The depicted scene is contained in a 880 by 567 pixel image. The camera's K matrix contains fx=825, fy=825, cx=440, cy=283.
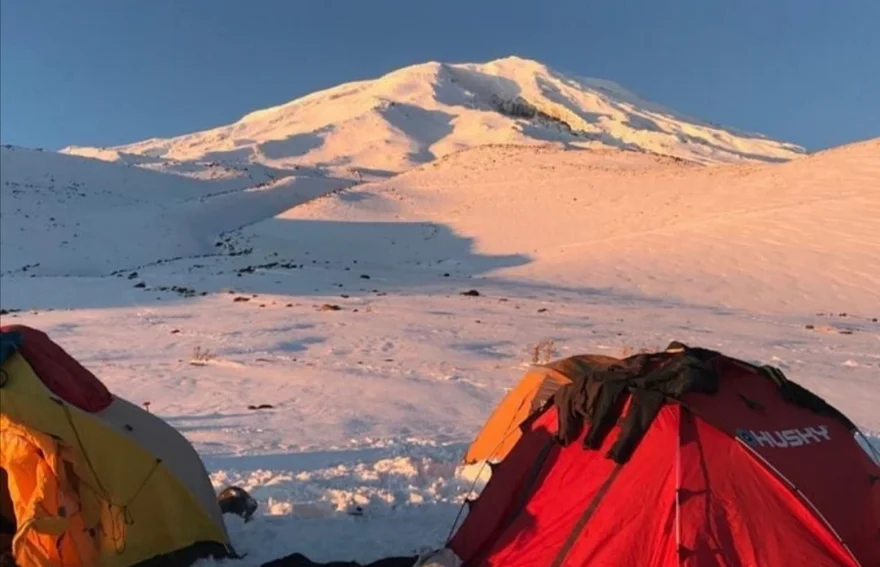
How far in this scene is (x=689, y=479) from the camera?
4.98 metres

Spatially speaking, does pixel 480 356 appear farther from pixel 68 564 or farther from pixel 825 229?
pixel 825 229

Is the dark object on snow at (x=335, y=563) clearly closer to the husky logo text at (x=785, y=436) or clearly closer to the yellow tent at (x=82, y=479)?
the yellow tent at (x=82, y=479)

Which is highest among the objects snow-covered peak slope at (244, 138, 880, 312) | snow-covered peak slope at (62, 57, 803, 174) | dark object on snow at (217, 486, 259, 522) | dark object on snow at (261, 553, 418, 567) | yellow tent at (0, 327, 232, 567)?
snow-covered peak slope at (62, 57, 803, 174)

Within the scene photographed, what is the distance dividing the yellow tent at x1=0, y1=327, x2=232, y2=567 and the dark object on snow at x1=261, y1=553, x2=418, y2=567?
19.5 inches

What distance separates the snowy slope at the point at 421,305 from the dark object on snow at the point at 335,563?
0.27 m

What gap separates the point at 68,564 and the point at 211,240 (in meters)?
37.1

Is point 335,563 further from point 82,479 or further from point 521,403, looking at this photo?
point 521,403

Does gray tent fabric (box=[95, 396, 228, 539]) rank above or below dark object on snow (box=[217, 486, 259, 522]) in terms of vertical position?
above

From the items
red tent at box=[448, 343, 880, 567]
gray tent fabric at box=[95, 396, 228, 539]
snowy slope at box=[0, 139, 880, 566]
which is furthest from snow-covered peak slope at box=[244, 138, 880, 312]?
gray tent fabric at box=[95, 396, 228, 539]

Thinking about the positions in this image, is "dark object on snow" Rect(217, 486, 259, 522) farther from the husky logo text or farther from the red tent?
the husky logo text

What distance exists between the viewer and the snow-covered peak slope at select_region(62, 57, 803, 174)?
2990 inches

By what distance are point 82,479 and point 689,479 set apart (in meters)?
3.91

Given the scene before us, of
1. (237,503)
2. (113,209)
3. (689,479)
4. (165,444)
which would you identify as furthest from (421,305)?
(113,209)

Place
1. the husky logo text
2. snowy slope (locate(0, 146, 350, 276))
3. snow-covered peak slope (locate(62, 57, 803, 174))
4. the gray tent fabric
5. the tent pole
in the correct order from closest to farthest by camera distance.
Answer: the tent pole < the husky logo text < the gray tent fabric < snowy slope (locate(0, 146, 350, 276)) < snow-covered peak slope (locate(62, 57, 803, 174))
